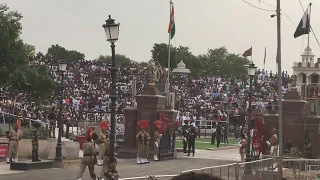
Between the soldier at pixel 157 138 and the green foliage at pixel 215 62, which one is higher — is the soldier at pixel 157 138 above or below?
below

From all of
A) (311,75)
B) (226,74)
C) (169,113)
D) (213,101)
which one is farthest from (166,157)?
(226,74)

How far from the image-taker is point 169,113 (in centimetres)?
3147

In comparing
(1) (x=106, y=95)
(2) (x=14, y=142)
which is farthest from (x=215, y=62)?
(2) (x=14, y=142)

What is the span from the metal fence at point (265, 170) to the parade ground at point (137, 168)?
445 cm

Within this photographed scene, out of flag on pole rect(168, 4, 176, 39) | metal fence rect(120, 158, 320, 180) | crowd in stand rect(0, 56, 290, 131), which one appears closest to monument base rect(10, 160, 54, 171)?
metal fence rect(120, 158, 320, 180)

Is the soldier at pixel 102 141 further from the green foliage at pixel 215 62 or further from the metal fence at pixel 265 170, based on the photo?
the green foliage at pixel 215 62

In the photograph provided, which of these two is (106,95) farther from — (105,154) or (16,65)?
(105,154)

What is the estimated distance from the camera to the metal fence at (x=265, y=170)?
14.7 metres

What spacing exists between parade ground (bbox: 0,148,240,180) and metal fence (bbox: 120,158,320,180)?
4.45 metres

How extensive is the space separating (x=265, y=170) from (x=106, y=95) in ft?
124

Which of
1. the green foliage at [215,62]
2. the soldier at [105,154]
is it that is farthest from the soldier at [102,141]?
the green foliage at [215,62]

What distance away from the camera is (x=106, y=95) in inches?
2217

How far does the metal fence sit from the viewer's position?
1475cm

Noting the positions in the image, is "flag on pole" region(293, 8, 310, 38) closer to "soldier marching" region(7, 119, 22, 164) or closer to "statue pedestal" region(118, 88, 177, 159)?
"statue pedestal" region(118, 88, 177, 159)
